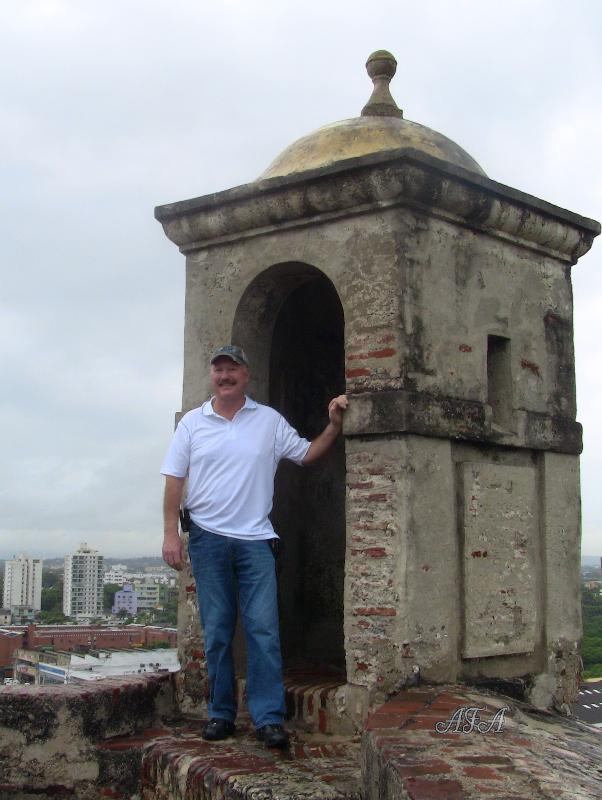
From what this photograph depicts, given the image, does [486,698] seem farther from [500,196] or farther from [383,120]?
[383,120]

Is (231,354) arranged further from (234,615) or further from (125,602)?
(125,602)

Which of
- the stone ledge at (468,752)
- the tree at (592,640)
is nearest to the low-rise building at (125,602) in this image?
the tree at (592,640)

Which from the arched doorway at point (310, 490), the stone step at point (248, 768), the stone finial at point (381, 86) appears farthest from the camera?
the arched doorway at point (310, 490)

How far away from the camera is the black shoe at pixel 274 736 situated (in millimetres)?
4109

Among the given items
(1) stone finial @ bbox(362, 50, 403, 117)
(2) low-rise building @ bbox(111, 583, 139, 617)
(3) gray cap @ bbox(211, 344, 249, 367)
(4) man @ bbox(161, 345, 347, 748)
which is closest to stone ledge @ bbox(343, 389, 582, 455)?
(4) man @ bbox(161, 345, 347, 748)

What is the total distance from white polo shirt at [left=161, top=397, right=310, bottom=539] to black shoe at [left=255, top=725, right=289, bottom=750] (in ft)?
2.66

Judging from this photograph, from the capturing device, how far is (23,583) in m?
104

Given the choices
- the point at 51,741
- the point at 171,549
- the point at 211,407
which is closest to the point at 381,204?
the point at 211,407

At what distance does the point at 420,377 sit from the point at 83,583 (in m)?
98.8

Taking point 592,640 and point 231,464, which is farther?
point 592,640

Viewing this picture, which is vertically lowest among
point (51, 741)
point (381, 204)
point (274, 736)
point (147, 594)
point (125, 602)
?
point (125, 602)

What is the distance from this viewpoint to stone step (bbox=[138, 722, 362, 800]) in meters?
3.58

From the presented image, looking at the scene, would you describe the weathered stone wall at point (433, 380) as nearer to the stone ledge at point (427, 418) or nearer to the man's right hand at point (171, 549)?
the stone ledge at point (427, 418)

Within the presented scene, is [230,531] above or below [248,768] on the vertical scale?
above
